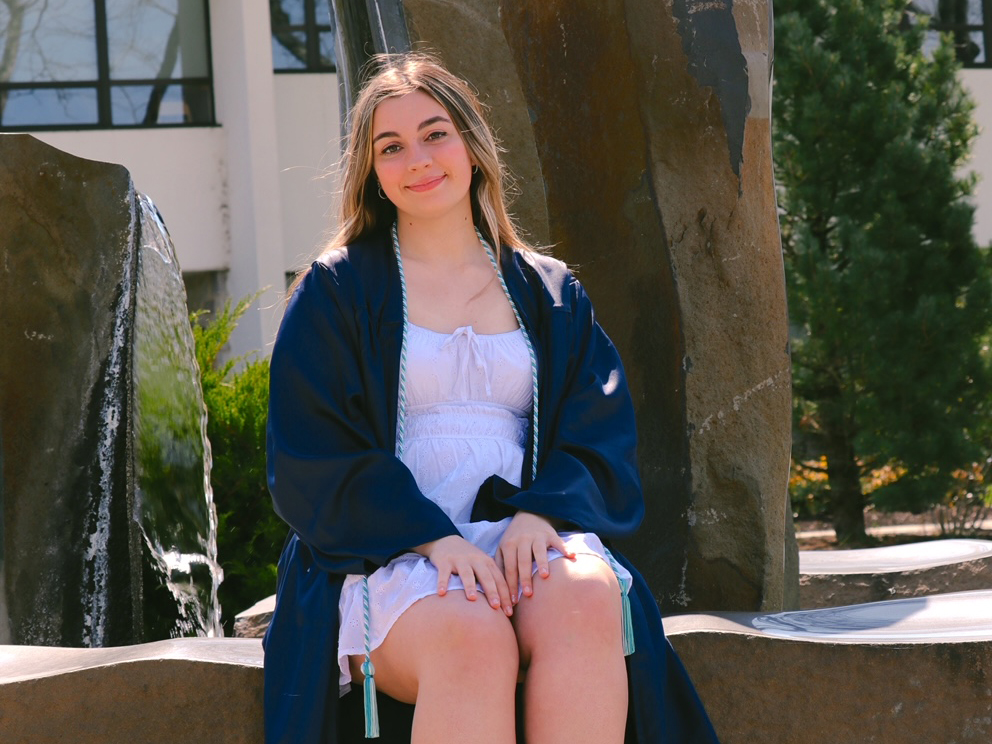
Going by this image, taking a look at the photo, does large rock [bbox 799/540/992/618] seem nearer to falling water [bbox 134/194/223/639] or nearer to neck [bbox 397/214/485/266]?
falling water [bbox 134/194/223/639]

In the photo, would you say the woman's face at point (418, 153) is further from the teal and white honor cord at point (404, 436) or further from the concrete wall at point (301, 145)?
the concrete wall at point (301, 145)

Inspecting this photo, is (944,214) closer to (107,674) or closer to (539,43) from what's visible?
(539,43)

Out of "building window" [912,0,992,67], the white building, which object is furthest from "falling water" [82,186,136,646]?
"building window" [912,0,992,67]

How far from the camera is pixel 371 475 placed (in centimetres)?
246

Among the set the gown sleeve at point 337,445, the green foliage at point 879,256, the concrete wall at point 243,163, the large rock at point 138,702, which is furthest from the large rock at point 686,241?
the concrete wall at point 243,163

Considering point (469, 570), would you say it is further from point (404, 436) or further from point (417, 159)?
point (417, 159)

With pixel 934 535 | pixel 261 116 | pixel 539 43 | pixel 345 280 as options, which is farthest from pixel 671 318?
pixel 261 116

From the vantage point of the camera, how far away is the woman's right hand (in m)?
2.28

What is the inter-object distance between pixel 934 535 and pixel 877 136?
8.17ft

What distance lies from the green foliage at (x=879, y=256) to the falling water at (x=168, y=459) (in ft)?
15.1

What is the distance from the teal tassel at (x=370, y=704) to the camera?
7.54 ft

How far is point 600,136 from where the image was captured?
388 cm

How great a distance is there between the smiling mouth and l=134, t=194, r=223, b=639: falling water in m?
1.21

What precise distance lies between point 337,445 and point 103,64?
32.3ft
